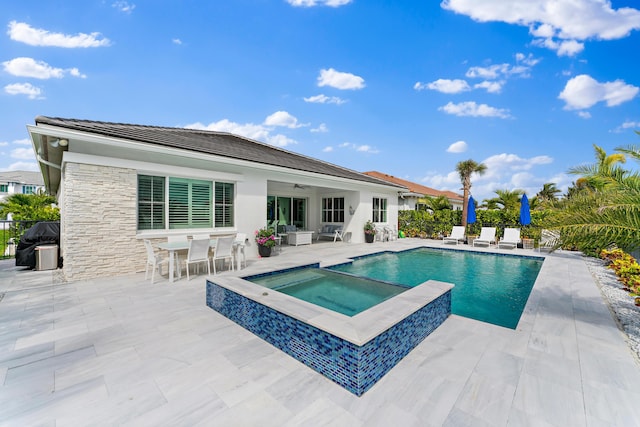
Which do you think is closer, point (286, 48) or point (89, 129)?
point (89, 129)

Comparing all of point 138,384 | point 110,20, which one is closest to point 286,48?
point 110,20

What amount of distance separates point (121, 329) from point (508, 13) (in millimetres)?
14122

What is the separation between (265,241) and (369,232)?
6870 millimetres

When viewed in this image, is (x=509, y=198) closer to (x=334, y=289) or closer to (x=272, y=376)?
(x=334, y=289)

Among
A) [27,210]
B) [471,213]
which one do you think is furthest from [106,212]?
[471,213]

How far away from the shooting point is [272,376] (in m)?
2.87

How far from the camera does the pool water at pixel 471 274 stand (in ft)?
17.9

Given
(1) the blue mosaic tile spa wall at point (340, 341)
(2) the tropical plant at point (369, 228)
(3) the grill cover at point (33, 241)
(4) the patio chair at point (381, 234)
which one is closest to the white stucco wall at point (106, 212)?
(3) the grill cover at point (33, 241)

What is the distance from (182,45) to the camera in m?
11.8

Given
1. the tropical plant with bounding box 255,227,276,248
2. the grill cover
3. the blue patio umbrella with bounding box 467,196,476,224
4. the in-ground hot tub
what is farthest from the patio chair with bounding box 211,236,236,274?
the blue patio umbrella with bounding box 467,196,476,224

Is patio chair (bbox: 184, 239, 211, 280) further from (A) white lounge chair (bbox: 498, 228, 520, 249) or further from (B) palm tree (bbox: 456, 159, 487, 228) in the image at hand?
(B) palm tree (bbox: 456, 159, 487, 228)

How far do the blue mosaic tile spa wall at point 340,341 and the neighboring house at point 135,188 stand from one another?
4.91 m

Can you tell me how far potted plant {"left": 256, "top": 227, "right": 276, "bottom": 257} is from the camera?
10141 mm

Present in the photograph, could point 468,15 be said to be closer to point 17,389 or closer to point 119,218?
point 119,218
